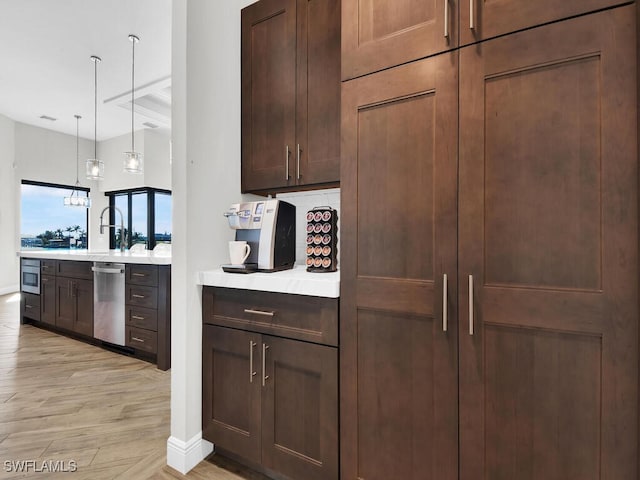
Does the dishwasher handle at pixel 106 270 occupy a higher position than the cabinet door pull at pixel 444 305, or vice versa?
the cabinet door pull at pixel 444 305

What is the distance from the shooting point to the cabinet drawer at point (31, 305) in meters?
3.99

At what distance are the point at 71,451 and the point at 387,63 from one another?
7.76 ft

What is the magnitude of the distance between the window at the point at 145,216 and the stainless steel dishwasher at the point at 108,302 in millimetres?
3886

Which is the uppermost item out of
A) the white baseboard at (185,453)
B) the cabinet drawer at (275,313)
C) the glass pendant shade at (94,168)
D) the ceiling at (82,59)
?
the ceiling at (82,59)

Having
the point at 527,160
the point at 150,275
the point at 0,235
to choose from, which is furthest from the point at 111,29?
the point at 0,235

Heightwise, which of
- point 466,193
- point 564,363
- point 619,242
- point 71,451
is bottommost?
point 71,451

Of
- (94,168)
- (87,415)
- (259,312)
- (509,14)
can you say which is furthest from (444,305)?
(94,168)

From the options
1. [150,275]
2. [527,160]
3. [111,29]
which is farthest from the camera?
[111,29]

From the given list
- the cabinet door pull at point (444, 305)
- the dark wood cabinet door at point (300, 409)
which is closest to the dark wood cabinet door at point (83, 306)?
the dark wood cabinet door at point (300, 409)

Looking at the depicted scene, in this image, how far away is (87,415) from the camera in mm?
2094

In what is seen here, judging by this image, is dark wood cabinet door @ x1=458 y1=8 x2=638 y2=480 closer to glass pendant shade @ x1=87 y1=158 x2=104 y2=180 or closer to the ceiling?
the ceiling

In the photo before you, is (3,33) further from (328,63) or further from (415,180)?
(415,180)

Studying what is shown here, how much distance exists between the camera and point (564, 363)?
0.96m

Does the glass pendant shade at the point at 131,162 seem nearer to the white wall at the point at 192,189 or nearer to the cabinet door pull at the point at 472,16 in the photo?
the white wall at the point at 192,189
